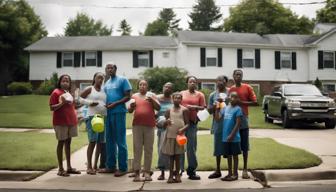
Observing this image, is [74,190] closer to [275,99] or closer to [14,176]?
[14,176]

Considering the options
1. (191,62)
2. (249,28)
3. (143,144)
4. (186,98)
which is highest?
(249,28)

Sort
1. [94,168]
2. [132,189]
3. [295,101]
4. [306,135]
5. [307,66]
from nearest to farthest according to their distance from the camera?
[132,189] < [94,168] < [306,135] < [295,101] < [307,66]

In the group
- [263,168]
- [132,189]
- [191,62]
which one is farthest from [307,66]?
[132,189]

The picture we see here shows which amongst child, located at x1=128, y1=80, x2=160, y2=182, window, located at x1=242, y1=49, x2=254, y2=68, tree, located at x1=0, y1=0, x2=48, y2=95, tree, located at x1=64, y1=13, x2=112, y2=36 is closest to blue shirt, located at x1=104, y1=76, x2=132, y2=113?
child, located at x1=128, y1=80, x2=160, y2=182

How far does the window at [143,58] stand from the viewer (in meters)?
35.2

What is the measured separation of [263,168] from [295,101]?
9509 millimetres

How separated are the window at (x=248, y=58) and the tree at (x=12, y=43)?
22146mm

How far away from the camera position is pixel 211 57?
34.2 metres

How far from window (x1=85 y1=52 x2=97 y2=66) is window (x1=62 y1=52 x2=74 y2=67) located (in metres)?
1.30

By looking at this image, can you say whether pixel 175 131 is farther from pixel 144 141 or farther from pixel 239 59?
pixel 239 59

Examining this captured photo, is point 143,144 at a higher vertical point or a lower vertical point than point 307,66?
lower

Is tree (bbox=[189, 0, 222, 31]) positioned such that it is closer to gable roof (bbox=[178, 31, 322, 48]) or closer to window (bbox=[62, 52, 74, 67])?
gable roof (bbox=[178, 31, 322, 48])

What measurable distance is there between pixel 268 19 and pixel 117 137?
53909 millimetres

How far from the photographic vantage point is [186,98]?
8.09 metres
